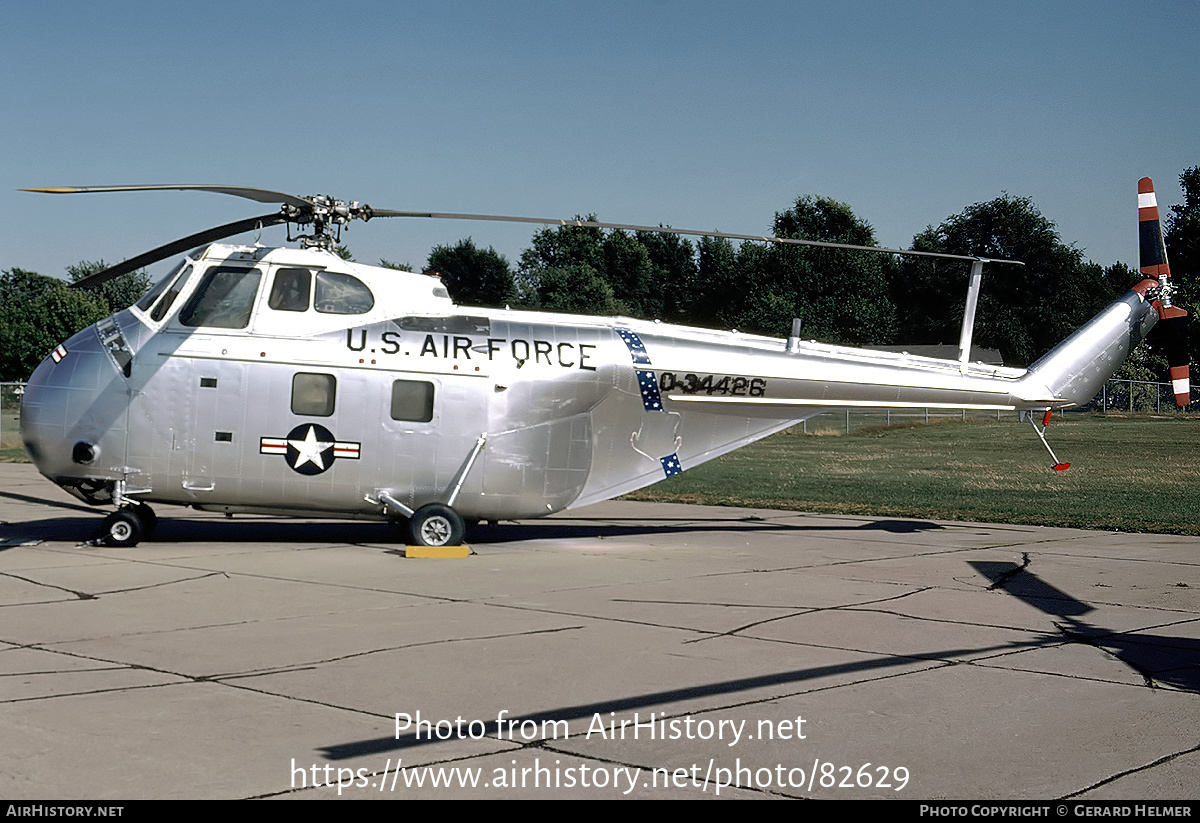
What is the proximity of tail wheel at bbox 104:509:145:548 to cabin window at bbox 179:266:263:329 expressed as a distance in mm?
2448

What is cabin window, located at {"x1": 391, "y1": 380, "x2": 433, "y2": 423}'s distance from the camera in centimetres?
1344

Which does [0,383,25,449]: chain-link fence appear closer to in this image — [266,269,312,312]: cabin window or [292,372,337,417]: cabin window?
[266,269,312,312]: cabin window

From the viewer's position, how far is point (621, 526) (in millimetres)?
16688

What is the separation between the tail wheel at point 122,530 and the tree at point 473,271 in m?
70.6

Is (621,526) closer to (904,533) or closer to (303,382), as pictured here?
(904,533)

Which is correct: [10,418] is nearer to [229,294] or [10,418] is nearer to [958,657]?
[229,294]

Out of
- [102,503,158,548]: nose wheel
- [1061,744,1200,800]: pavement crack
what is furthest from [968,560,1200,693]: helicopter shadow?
[102,503,158,548]: nose wheel

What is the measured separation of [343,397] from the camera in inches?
524

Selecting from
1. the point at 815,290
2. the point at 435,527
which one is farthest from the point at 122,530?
the point at 815,290

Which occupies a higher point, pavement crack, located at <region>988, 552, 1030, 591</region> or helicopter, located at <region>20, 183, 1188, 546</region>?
helicopter, located at <region>20, 183, 1188, 546</region>

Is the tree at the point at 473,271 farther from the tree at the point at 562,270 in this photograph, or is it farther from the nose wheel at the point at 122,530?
the nose wheel at the point at 122,530

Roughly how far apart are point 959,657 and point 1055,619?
200 centimetres

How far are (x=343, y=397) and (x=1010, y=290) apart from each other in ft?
266

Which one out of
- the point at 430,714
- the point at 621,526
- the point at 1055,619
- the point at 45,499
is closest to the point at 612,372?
the point at 621,526
